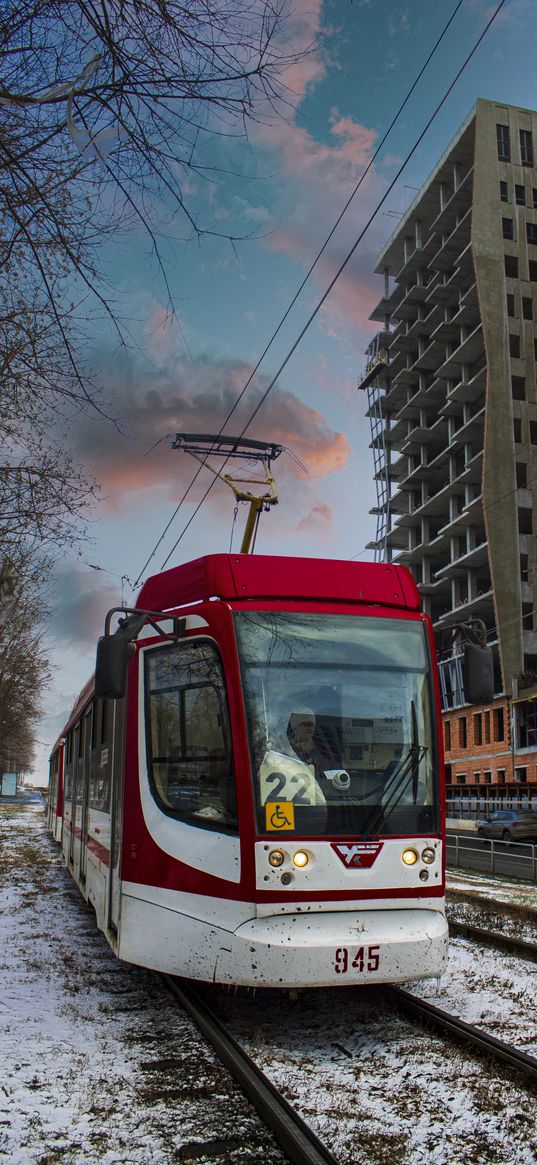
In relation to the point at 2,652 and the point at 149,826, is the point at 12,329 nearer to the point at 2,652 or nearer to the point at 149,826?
the point at 149,826

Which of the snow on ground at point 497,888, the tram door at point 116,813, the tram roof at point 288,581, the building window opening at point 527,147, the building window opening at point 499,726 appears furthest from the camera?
the building window opening at point 527,147

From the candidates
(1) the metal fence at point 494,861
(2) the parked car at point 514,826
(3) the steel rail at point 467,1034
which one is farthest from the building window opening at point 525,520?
(3) the steel rail at point 467,1034

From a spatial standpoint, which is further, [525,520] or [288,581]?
[525,520]

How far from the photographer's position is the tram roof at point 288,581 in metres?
7.36

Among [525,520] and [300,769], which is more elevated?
[525,520]

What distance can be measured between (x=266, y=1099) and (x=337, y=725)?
2.58 m

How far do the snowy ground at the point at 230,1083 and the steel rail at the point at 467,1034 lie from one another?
5.5 inches

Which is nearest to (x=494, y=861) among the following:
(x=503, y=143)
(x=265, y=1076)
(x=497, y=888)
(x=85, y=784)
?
(x=497, y=888)

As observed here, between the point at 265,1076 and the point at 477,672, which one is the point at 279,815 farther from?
the point at 477,672

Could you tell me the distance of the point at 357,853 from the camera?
667 centimetres

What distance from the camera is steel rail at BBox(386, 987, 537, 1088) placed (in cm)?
577

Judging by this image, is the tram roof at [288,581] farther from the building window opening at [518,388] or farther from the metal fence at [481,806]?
the building window opening at [518,388]

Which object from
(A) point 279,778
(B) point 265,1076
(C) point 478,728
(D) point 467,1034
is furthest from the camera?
(C) point 478,728

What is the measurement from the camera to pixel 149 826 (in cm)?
730
